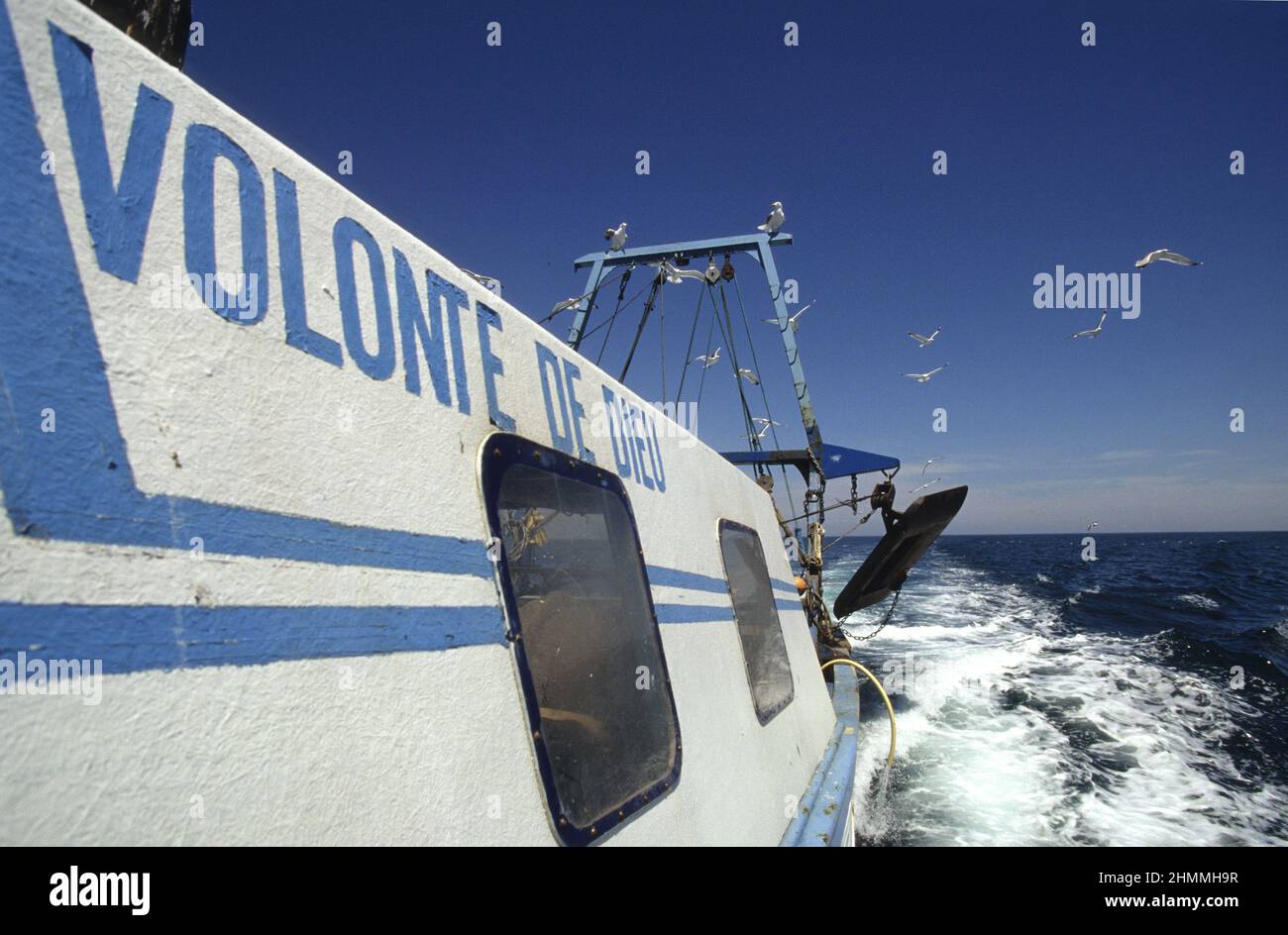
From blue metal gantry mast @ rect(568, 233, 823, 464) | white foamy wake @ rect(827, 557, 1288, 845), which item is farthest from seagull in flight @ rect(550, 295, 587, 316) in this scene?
white foamy wake @ rect(827, 557, 1288, 845)

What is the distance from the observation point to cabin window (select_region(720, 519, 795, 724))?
3.71m

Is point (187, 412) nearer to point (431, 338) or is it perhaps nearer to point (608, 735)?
point (431, 338)

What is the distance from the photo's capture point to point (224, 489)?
3.42 feet

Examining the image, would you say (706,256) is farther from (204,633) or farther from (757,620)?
(204,633)

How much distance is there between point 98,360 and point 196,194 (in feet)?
1.18

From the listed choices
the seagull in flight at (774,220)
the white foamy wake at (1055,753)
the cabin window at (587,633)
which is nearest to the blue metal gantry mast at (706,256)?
the seagull in flight at (774,220)

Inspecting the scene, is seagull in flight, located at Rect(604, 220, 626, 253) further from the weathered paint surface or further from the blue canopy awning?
the weathered paint surface

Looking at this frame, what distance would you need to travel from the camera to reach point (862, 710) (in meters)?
9.61

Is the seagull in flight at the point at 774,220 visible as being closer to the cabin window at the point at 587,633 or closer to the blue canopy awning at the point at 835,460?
the blue canopy awning at the point at 835,460

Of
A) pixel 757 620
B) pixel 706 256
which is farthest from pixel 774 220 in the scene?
pixel 757 620

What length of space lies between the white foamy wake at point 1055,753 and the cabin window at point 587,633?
14.3 ft

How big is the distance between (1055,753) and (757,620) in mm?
6038

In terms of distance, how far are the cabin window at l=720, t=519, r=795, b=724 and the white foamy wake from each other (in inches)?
91.6
